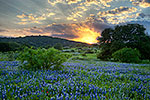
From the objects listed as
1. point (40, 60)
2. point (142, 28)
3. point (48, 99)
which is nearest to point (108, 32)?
point (142, 28)

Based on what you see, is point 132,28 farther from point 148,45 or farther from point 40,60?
point 40,60

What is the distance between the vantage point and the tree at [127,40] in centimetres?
2755

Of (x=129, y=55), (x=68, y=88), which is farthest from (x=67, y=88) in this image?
(x=129, y=55)

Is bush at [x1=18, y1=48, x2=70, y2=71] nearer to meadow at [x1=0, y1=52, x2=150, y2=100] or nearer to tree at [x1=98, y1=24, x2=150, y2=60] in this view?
meadow at [x1=0, y1=52, x2=150, y2=100]

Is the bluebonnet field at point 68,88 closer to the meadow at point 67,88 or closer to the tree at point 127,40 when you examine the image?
the meadow at point 67,88

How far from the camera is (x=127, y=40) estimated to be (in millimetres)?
28891

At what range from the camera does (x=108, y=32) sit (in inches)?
1283

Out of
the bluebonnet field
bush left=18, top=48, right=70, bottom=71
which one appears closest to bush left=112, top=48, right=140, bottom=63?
the bluebonnet field

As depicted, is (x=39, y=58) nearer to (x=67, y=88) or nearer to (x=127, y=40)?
(x=67, y=88)

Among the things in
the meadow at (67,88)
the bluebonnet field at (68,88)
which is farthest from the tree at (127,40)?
the bluebonnet field at (68,88)

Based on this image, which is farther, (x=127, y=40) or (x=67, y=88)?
(x=127, y=40)

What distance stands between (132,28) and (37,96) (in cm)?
3326

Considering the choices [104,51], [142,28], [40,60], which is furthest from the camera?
[104,51]

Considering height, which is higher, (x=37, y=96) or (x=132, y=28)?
(x=132, y=28)
